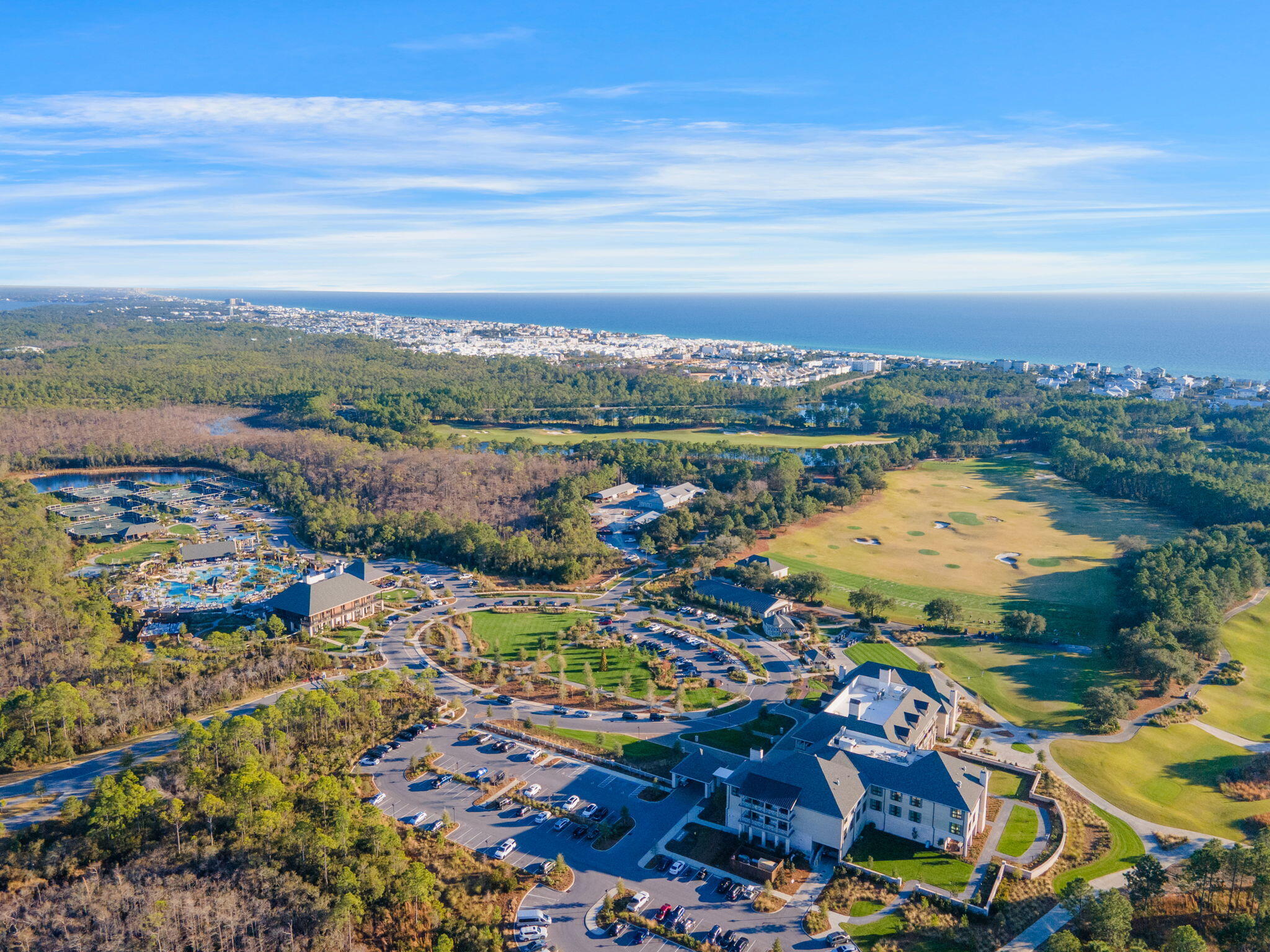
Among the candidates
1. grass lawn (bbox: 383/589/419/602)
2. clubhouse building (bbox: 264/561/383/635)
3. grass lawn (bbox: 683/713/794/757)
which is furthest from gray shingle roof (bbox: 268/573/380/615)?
grass lawn (bbox: 683/713/794/757)

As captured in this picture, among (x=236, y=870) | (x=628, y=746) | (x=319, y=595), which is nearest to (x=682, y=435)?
(x=319, y=595)

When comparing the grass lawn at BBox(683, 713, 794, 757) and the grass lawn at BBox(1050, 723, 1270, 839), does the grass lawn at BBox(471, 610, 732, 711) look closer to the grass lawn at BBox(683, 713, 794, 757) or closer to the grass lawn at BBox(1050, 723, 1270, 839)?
A: the grass lawn at BBox(683, 713, 794, 757)

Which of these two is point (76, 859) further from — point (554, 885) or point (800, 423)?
point (800, 423)

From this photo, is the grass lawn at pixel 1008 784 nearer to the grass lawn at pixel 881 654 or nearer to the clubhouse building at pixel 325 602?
the grass lawn at pixel 881 654

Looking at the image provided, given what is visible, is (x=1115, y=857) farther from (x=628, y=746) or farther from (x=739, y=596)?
(x=739, y=596)

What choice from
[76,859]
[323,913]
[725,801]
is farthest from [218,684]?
[725,801]

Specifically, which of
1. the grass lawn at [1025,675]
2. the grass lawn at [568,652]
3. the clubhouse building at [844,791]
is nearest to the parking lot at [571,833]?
the clubhouse building at [844,791]
